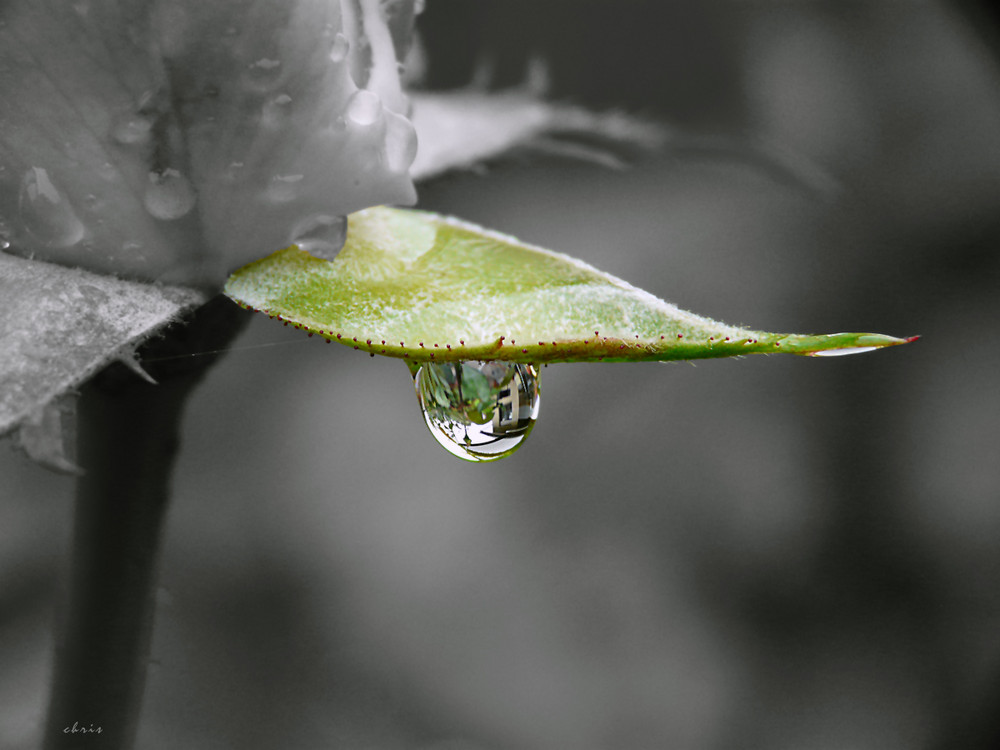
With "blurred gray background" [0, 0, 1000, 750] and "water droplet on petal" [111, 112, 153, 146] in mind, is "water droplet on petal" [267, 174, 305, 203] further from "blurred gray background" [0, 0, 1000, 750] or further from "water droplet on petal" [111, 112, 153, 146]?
"blurred gray background" [0, 0, 1000, 750]

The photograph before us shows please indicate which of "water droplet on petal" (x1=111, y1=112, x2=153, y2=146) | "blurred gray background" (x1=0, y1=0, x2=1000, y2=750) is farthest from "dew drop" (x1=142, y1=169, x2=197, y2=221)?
"blurred gray background" (x1=0, y1=0, x2=1000, y2=750)

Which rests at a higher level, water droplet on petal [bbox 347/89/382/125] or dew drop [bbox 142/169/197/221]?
water droplet on petal [bbox 347/89/382/125]

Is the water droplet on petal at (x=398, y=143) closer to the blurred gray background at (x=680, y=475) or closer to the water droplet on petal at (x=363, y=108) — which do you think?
the water droplet on petal at (x=363, y=108)

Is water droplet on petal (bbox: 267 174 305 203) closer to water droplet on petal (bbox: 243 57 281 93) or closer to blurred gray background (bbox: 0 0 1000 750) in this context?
water droplet on petal (bbox: 243 57 281 93)

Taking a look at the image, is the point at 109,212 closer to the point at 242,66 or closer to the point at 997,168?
the point at 242,66

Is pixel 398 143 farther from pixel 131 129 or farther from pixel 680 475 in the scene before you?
pixel 680 475

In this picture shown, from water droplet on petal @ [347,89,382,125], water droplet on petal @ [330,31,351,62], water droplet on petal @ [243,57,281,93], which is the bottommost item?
water droplet on petal @ [243,57,281,93]

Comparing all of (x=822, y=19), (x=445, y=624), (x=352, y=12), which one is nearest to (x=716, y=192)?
(x=822, y=19)

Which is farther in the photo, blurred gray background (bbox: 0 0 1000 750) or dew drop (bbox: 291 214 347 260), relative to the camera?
blurred gray background (bbox: 0 0 1000 750)

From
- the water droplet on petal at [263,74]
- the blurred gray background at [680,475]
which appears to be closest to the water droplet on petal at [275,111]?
the water droplet on petal at [263,74]
